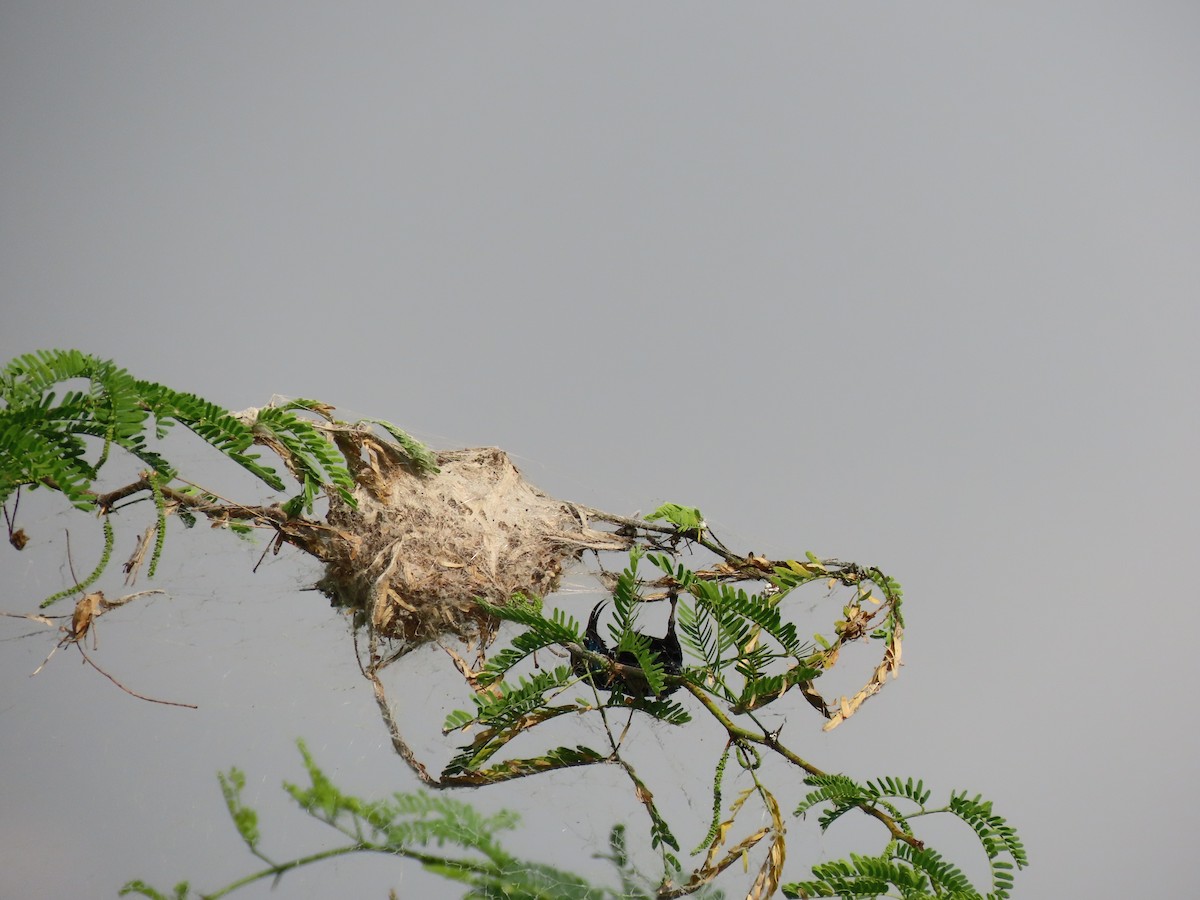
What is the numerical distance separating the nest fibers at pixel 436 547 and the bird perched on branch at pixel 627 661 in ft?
0.79

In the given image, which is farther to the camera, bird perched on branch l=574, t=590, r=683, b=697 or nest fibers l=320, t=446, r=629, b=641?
nest fibers l=320, t=446, r=629, b=641

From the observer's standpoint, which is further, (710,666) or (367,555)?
(367,555)

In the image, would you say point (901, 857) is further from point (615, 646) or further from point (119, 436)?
point (119, 436)

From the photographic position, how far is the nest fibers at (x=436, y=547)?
2.21m

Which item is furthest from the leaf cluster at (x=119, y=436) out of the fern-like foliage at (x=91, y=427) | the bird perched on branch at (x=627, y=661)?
the bird perched on branch at (x=627, y=661)

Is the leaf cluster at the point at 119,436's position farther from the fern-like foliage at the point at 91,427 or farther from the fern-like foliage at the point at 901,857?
the fern-like foliage at the point at 901,857

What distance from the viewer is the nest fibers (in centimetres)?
221

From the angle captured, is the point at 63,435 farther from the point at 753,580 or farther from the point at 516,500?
the point at 753,580

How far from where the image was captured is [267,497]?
2096mm

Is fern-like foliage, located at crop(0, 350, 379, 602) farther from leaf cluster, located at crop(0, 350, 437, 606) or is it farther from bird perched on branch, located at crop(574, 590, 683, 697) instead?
bird perched on branch, located at crop(574, 590, 683, 697)

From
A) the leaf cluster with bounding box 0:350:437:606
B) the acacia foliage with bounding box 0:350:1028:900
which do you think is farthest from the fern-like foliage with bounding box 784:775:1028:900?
the leaf cluster with bounding box 0:350:437:606

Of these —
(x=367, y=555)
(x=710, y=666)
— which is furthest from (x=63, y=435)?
(x=710, y=666)

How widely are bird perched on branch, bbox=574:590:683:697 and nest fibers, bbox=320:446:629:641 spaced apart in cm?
24

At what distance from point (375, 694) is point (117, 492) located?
585mm
